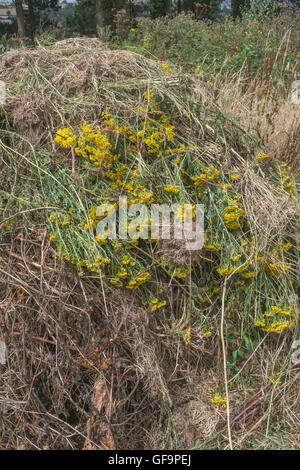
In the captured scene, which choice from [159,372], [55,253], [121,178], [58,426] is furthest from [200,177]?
[58,426]

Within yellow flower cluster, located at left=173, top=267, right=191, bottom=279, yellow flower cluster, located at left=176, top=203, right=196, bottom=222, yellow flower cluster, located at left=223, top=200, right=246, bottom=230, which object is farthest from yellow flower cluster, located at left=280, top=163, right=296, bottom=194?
yellow flower cluster, located at left=173, top=267, right=191, bottom=279

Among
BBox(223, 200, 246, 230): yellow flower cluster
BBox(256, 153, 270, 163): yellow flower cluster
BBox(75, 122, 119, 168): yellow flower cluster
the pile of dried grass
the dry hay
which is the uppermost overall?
the dry hay

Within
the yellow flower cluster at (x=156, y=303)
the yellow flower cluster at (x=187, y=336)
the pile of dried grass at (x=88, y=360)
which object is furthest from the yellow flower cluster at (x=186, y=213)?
the yellow flower cluster at (x=187, y=336)

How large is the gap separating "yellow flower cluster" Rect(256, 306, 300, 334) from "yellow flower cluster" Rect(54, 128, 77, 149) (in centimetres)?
148

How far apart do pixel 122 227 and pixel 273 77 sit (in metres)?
3.11

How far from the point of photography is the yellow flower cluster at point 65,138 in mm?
2512

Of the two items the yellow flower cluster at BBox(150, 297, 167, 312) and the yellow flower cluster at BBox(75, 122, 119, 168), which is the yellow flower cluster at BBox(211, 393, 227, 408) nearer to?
the yellow flower cluster at BBox(150, 297, 167, 312)

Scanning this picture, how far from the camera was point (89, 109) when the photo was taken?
8.82ft

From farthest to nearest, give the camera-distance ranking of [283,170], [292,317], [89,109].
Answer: [283,170], [89,109], [292,317]

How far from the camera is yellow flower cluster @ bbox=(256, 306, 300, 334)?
2.42 m

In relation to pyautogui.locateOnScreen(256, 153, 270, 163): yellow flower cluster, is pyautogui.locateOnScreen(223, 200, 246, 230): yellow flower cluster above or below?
below

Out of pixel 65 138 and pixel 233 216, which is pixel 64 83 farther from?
pixel 233 216
